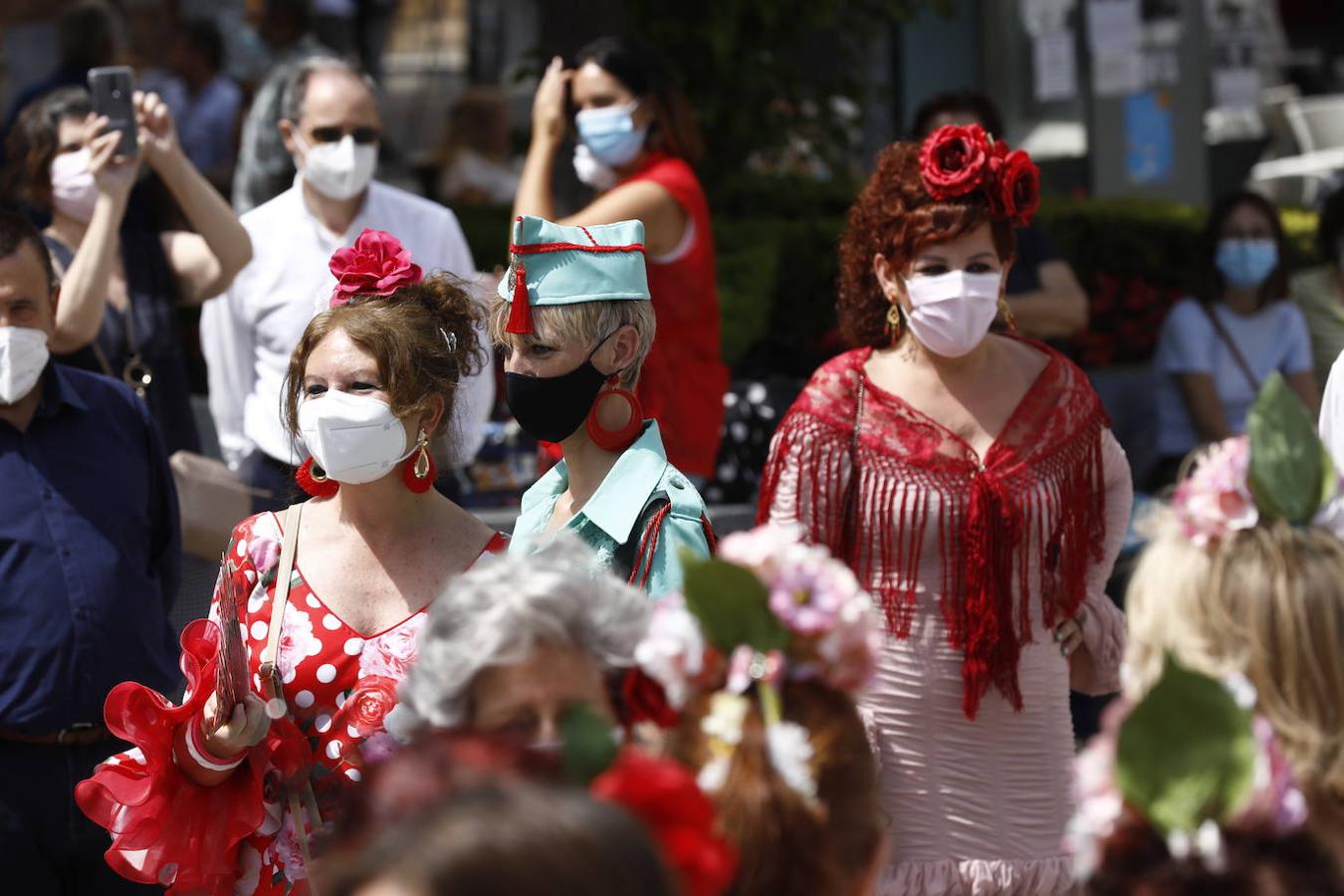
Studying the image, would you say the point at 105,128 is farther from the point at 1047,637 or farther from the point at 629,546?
the point at 1047,637

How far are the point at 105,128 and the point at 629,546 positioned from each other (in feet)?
8.27

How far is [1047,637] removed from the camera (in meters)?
3.74

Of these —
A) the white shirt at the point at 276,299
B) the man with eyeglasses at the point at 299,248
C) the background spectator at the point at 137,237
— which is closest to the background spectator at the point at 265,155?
the man with eyeglasses at the point at 299,248

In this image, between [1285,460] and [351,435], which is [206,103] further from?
[1285,460]

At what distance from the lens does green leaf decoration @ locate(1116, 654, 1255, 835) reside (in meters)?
1.98

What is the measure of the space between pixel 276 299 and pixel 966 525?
239 centimetres

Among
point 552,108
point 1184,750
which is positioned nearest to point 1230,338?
point 552,108

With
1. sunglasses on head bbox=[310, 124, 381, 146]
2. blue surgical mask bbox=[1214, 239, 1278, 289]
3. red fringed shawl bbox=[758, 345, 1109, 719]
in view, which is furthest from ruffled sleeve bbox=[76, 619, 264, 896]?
blue surgical mask bbox=[1214, 239, 1278, 289]

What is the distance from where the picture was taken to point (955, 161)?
150 inches

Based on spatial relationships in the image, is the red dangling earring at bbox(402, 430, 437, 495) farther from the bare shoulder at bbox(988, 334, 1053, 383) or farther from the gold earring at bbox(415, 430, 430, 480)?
the bare shoulder at bbox(988, 334, 1053, 383)

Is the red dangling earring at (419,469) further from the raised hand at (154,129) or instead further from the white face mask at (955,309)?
the raised hand at (154,129)

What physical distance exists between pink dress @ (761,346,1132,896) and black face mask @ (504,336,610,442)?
1.66 ft

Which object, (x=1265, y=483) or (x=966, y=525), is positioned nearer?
(x=1265, y=483)

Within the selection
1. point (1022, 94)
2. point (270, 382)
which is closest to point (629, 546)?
point (270, 382)
